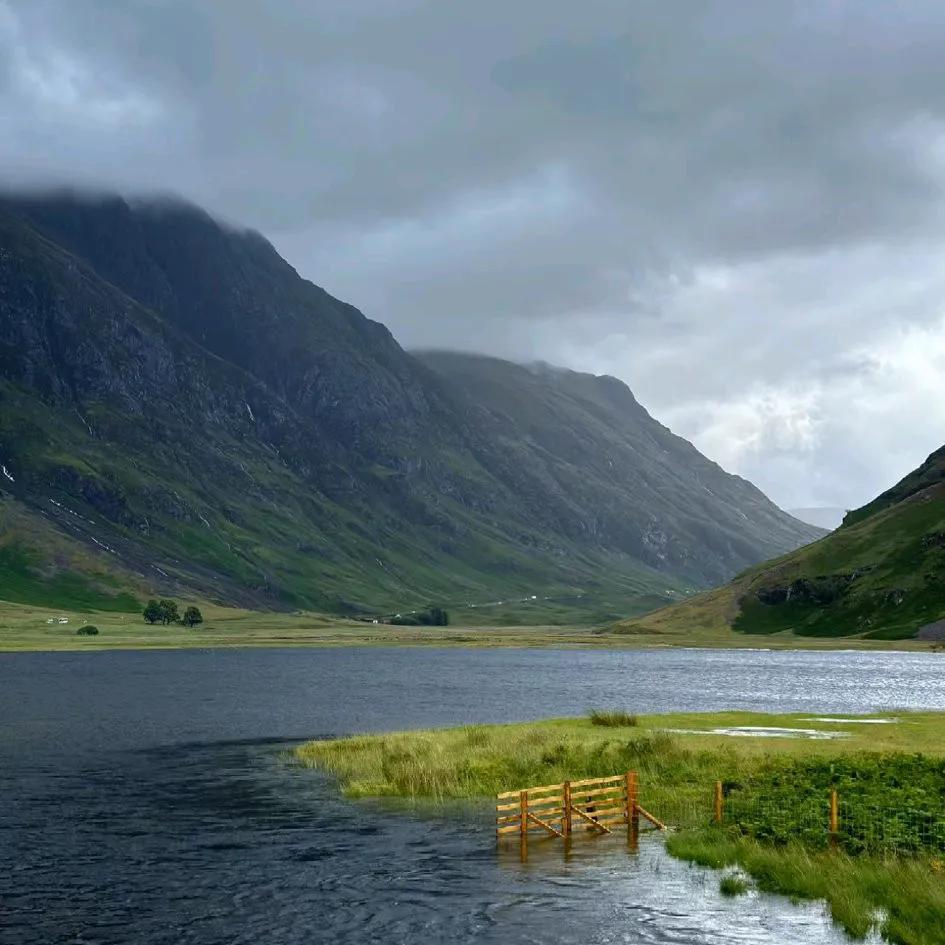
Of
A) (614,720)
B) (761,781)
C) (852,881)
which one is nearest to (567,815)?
(761,781)

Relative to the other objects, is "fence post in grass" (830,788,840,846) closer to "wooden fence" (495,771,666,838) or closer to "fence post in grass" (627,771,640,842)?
"wooden fence" (495,771,666,838)

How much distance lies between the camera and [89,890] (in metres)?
46.8

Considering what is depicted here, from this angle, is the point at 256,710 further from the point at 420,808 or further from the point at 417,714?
the point at 420,808

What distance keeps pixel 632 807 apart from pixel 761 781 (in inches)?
376

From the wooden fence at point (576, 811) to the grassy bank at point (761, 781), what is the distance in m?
2.63

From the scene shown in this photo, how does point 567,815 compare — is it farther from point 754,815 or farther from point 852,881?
point 852,881

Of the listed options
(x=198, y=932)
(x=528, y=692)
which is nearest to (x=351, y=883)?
(x=198, y=932)

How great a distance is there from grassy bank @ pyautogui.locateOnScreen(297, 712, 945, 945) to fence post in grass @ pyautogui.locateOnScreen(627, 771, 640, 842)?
2.46 metres

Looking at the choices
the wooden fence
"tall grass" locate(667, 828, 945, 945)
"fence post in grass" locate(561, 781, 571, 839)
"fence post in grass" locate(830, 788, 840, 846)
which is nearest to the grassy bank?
"tall grass" locate(667, 828, 945, 945)

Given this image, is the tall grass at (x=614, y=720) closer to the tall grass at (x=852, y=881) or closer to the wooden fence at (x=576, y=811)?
the wooden fence at (x=576, y=811)

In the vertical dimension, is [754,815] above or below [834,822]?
below

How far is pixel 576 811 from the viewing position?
54.1 meters

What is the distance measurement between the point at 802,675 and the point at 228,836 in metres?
149

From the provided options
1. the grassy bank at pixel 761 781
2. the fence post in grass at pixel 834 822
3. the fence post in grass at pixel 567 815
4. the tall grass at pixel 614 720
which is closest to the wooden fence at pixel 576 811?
the fence post in grass at pixel 567 815
